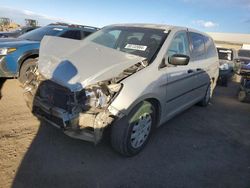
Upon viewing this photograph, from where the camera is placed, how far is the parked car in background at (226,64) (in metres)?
9.66

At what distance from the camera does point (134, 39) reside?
13.9ft

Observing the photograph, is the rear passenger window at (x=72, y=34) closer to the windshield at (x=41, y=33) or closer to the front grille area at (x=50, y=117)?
the windshield at (x=41, y=33)

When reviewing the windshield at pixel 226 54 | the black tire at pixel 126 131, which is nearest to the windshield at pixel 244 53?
the windshield at pixel 226 54

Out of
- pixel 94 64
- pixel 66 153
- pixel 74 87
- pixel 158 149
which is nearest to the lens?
pixel 74 87

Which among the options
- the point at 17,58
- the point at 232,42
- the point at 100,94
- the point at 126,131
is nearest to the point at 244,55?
the point at 17,58

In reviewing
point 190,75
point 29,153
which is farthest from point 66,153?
point 190,75

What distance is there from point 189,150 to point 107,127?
164cm

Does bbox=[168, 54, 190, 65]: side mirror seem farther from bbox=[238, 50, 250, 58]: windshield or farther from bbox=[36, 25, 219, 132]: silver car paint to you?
bbox=[238, 50, 250, 58]: windshield

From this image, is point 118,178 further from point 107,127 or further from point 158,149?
point 158,149

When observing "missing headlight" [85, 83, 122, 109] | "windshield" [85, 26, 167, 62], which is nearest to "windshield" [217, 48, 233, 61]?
"windshield" [85, 26, 167, 62]

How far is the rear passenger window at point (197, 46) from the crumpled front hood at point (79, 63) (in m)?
1.86

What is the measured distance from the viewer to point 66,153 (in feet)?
11.6

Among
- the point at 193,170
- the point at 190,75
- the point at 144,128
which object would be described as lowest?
the point at 193,170

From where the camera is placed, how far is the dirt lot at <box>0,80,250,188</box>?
3041 mm
